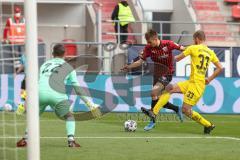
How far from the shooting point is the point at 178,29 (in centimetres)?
3161

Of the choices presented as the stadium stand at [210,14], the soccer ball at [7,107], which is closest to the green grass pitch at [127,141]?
the soccer ball at [7,107]

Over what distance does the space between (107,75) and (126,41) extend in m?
4.63

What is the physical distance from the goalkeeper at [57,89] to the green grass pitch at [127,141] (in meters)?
0.32

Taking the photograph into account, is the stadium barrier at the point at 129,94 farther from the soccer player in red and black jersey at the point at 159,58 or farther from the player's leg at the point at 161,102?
the player's leg at the point at 161,102

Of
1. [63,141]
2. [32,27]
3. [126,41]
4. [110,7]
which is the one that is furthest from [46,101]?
[110,7]

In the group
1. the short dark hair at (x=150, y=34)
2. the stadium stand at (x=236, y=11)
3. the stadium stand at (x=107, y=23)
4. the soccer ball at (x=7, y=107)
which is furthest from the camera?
the stadium stand at (x=236, y=11)

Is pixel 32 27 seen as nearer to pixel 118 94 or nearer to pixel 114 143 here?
pixel 114 143

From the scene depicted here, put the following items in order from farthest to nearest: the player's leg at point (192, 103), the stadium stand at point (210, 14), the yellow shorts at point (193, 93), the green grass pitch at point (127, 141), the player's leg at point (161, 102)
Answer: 1. the stadium stand at point (210, 14)
2. the player's leg at point (161, 102)
3. the yellow shorts at point (193, 93)
4. the player's leg at point (192, 103)
5. the green grass pitch at point (127, 141)

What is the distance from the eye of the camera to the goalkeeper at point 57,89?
1253cm

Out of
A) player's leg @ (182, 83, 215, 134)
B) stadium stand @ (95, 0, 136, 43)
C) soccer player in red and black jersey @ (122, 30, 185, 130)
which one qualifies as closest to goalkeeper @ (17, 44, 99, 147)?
player's leg @ (182, 83, 215, 134)

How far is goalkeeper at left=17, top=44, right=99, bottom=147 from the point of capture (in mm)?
12531

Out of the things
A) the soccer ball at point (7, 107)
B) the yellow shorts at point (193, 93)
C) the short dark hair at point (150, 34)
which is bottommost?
the soccer ball at point (7, 107)

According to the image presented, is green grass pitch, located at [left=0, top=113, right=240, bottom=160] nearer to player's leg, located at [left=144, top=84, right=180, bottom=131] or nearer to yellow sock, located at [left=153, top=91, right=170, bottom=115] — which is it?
player's leg, located at [left=144, top=84, right=180, bottom=131]

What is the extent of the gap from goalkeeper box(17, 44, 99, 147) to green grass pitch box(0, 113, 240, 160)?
32 cm
